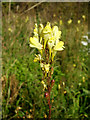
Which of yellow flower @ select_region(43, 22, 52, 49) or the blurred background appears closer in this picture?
yellow flower @ select_region(43, 22, 52, 49)

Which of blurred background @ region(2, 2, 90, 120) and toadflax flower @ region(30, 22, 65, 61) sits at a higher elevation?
toadflax flower @ region(30, 22, 65, 61)

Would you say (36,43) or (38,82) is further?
(38,82)

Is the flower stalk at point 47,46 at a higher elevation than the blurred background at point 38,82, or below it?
higher

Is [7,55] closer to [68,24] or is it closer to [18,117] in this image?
[18,117]

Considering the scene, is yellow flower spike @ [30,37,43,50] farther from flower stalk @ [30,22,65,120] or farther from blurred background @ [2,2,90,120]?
blurred background @ [2,2,90,120]

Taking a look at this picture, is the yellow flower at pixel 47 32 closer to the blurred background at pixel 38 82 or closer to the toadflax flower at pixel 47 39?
the toadflax flower at pixel 47 39

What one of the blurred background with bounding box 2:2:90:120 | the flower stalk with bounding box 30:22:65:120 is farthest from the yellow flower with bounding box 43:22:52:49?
the blurred background with bounding box 2:2:90:120

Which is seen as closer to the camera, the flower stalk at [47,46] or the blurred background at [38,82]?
the flower stalk at [47,46]

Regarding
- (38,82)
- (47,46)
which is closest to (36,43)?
(47,46)

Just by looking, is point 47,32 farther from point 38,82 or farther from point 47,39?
point 38,82

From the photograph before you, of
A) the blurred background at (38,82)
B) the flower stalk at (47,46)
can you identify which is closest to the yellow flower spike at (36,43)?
the flower stalk at (47,46)

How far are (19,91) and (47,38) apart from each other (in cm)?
95

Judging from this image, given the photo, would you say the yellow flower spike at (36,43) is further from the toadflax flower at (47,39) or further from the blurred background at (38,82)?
the blurred background at (38,82)

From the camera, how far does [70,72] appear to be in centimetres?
163
